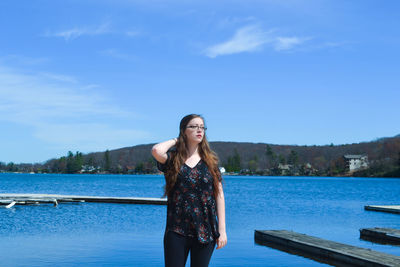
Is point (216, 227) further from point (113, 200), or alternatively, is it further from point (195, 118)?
point (113, 200)

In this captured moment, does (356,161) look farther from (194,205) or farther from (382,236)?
(194,205)

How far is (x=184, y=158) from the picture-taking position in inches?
154

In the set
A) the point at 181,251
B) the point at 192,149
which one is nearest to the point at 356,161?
the point at 192,149

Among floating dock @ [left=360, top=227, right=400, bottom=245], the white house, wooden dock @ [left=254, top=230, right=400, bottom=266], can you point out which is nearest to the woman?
wooden dock @ [left=254, top=230, right=400, bottom=266]

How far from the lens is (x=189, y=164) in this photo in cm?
390

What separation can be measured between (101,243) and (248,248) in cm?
450

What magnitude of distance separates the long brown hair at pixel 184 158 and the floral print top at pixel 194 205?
0.11ft

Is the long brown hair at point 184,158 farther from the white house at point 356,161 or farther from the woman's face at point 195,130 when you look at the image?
the white house at point 356,161

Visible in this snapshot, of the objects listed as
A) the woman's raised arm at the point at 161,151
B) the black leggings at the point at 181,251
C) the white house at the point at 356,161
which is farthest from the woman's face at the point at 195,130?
the white house at the point at 356,161

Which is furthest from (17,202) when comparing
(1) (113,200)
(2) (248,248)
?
(2) (248,248)

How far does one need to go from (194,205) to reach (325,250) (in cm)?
831

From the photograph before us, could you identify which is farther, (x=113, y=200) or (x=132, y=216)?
(x=113, y=200)

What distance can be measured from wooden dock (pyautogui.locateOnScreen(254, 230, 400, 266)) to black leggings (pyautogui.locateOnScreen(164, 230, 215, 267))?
21.5ft

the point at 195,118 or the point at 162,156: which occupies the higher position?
the point at 195,118
